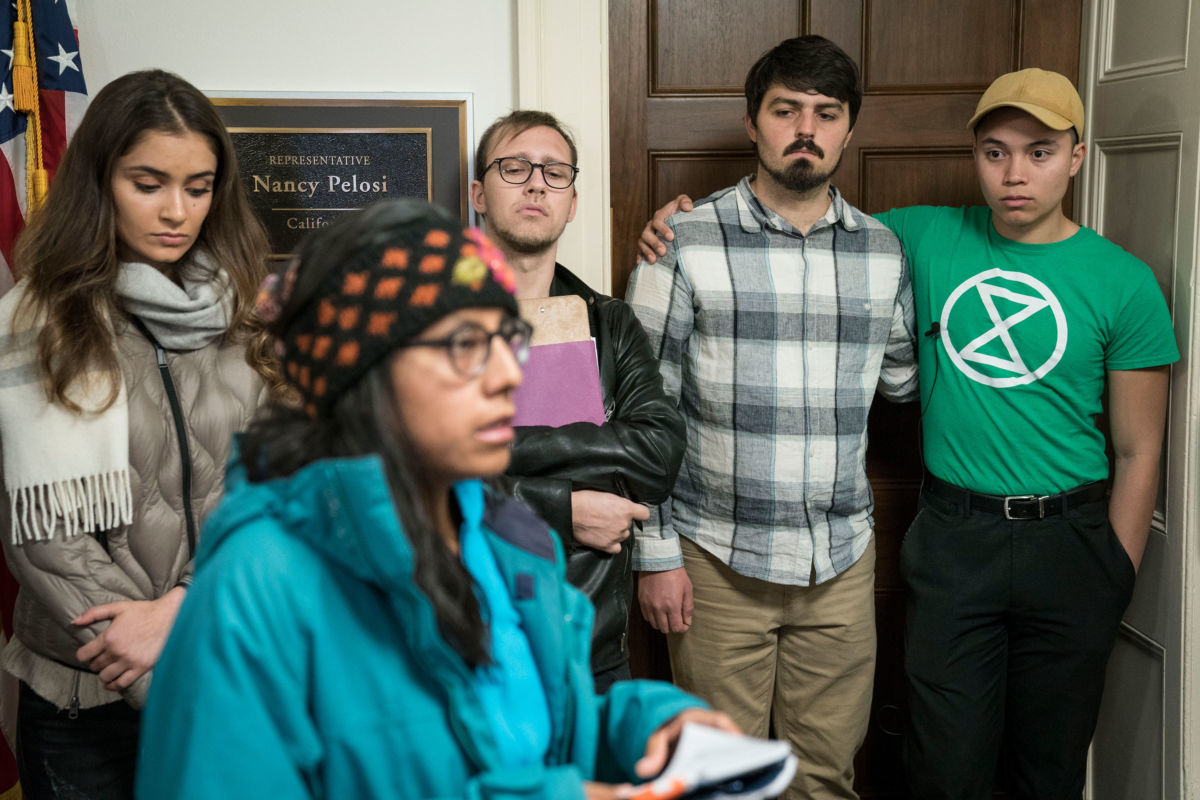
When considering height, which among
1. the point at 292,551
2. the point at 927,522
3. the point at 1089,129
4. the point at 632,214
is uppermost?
the point at 1089,129

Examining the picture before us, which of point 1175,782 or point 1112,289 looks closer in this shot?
point 1112,289

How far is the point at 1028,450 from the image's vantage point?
7.60 feet

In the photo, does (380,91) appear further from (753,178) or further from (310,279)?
(310,279)

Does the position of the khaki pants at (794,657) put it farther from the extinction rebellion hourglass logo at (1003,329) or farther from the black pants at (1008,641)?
the extinction rebellion hourglass logo at (1003,329)

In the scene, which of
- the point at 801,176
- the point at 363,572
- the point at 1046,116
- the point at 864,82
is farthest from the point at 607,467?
the point at 864,82

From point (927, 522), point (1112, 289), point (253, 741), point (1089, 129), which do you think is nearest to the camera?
point (253, 741)

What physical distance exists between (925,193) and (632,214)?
774mm

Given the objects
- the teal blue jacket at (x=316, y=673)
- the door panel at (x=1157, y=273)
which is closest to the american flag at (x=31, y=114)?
the teal blue jacket at (x=316, y=673)

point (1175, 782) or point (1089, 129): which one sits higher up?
point (1089, 129)

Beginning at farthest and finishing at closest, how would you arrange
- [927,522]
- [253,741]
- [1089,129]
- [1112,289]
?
[1089,129] < [927,522] < [1112,289] < [253,741]

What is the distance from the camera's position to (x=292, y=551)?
0.96m

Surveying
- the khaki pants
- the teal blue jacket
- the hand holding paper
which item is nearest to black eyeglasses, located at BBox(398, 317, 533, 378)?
the teal blue jacket

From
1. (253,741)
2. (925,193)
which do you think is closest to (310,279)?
(253,741)

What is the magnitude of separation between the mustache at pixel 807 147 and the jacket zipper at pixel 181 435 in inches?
52.3
